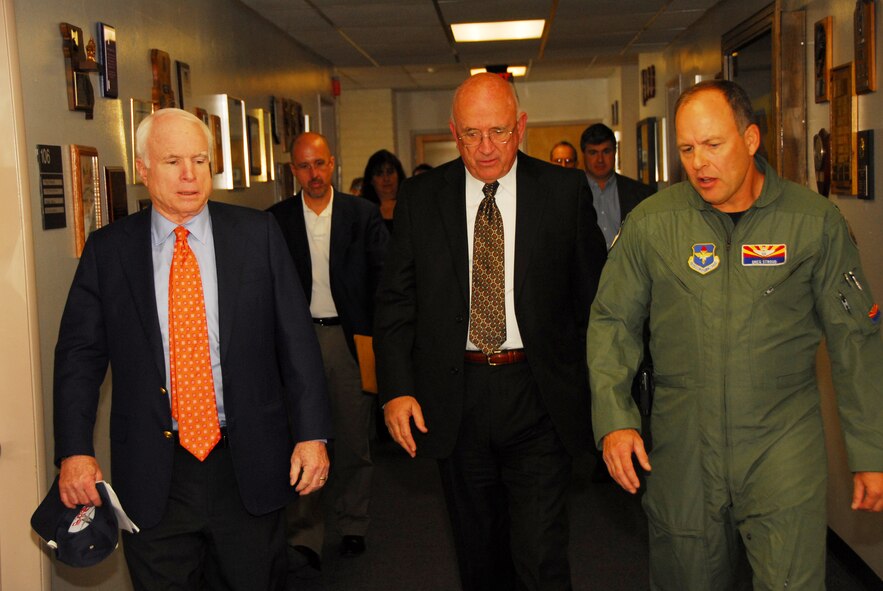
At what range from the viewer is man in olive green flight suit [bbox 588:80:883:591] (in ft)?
7.87

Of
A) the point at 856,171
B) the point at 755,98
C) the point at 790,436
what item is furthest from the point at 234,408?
the point at 755,98

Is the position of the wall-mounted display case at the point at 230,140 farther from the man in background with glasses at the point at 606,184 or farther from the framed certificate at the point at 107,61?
the man in background with glasses at the point at 606,184

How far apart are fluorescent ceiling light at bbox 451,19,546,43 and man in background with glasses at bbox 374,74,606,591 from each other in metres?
4.79

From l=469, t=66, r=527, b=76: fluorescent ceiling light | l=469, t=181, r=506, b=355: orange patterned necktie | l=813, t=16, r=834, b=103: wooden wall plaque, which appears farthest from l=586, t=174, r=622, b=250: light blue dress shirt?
l=469, t=66, r=527, b=76: fluorescent ceiling light

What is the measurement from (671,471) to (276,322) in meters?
1.07

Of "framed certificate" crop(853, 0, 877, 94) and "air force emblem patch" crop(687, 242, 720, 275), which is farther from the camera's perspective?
"framed certificate" crop(853, 0, 877, 94)

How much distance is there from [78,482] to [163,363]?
1.11 feet

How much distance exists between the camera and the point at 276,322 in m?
2.63

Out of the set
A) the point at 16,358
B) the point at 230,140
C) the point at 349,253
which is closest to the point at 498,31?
the point at 230,140

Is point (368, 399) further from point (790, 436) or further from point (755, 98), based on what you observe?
point (755, 98)

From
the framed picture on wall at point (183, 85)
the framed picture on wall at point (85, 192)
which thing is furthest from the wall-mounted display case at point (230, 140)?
the framed picture on wall at point (85, 192)

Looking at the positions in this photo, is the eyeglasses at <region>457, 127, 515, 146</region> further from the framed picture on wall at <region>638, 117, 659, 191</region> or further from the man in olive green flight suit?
the framed picture on wall at <region>638, 117, 659, 191</region>

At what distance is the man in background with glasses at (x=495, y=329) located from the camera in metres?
2.89

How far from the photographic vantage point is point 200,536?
102 inches
